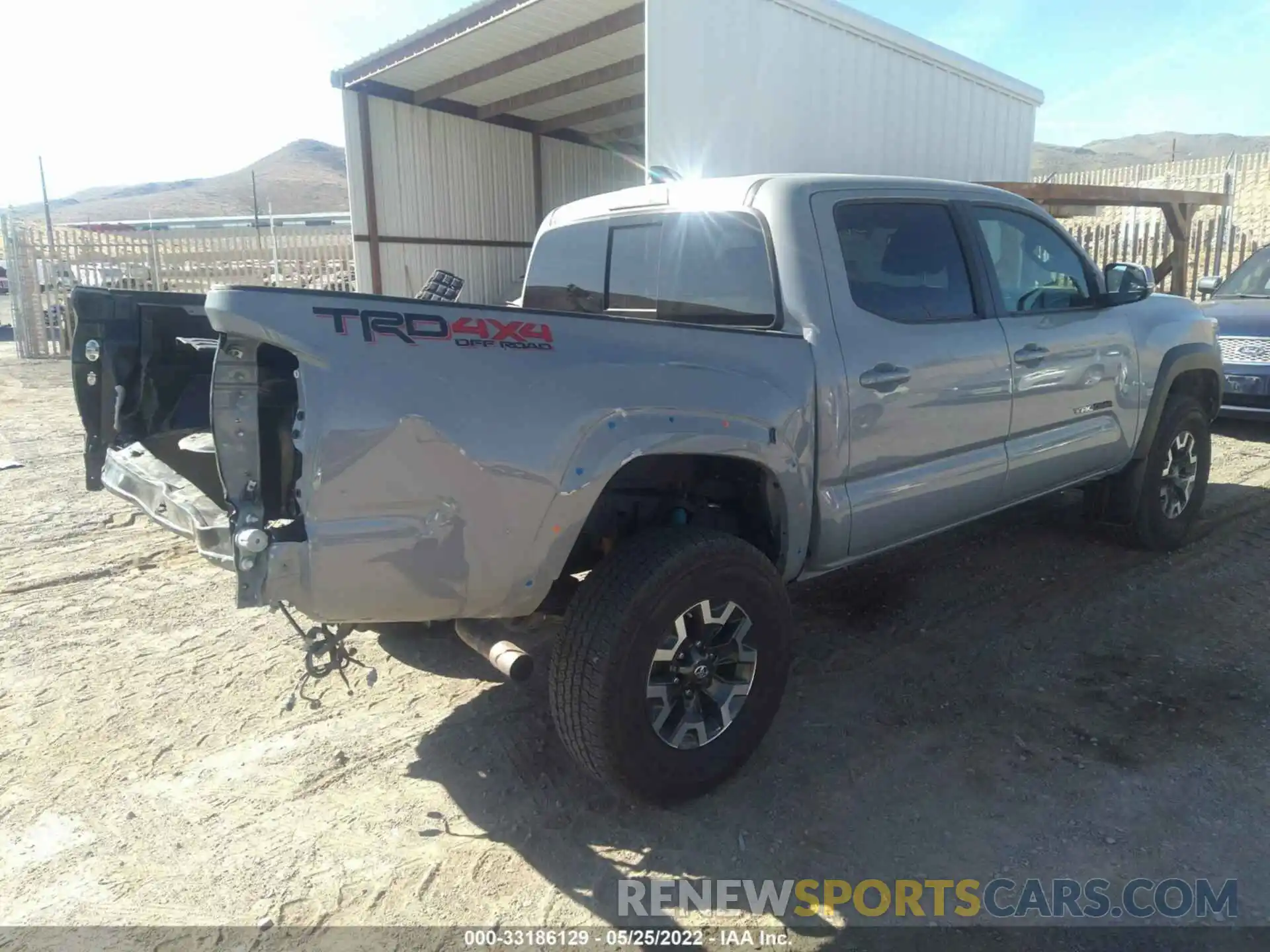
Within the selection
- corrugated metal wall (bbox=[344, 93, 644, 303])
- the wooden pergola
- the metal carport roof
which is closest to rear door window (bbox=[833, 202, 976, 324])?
the metal carport roof

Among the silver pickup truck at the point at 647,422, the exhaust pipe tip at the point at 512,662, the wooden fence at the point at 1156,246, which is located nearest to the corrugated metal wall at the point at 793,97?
the silver pickup truck at the point at 647,422

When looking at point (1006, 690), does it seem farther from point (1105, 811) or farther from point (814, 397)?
point (814, 397)

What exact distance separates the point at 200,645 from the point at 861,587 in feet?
10.6

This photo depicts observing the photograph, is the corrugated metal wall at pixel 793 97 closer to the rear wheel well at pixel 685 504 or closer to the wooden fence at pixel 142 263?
the rear wheel well at pixel 685 504

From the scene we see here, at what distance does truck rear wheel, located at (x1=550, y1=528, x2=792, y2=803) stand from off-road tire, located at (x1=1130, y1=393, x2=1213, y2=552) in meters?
3.01

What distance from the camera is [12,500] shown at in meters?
6.28

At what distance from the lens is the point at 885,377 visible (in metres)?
3.36

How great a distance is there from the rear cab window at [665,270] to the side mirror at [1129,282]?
7.28 feet

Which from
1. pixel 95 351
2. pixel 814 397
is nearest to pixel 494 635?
pixel 814 397

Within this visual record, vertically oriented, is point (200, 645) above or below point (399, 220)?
below

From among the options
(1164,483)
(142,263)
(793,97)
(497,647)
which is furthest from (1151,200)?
(142,263)

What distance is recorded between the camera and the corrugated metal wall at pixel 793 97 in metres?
7.77

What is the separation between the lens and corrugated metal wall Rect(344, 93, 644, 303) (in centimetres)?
1145

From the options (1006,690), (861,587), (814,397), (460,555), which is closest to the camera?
(460,555)
